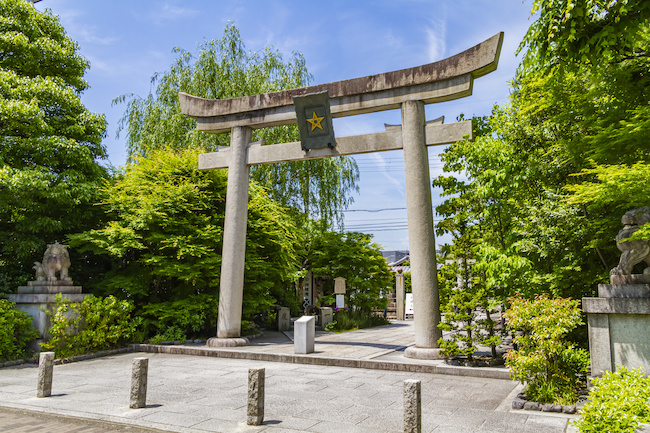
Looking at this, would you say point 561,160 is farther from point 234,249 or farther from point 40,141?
point 40,141

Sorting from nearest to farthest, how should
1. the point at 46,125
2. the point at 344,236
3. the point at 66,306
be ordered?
the point at 66,306
the point at 46,125
the point at 344,236

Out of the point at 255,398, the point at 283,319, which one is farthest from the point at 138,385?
the point at 283,319

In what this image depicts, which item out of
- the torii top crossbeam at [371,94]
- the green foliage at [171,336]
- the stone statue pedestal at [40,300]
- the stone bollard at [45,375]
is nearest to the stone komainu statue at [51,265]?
the stone statue pedestal at [40,300]

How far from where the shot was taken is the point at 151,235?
13.2 meters

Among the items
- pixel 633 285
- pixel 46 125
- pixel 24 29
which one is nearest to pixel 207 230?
pixel 46 125

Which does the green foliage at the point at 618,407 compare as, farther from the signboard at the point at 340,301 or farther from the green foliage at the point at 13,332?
the signboard at the point at 340,301

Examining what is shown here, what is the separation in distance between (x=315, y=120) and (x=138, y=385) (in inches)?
313

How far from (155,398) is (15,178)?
7629mm

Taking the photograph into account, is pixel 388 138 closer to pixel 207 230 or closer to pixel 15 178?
pixel 207 230

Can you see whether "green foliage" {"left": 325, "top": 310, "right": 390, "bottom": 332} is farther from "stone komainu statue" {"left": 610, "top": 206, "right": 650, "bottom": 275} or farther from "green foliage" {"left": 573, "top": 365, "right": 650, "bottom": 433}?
"green foliage" {"left": 573, "top": 365, "right": 650, "bottom": 433}

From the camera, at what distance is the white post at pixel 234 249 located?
1277cm

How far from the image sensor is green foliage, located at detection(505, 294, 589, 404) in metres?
6.49

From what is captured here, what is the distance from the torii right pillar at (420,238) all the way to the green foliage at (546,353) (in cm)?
329

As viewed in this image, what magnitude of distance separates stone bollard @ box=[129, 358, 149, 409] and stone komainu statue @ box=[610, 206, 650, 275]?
289 inches
